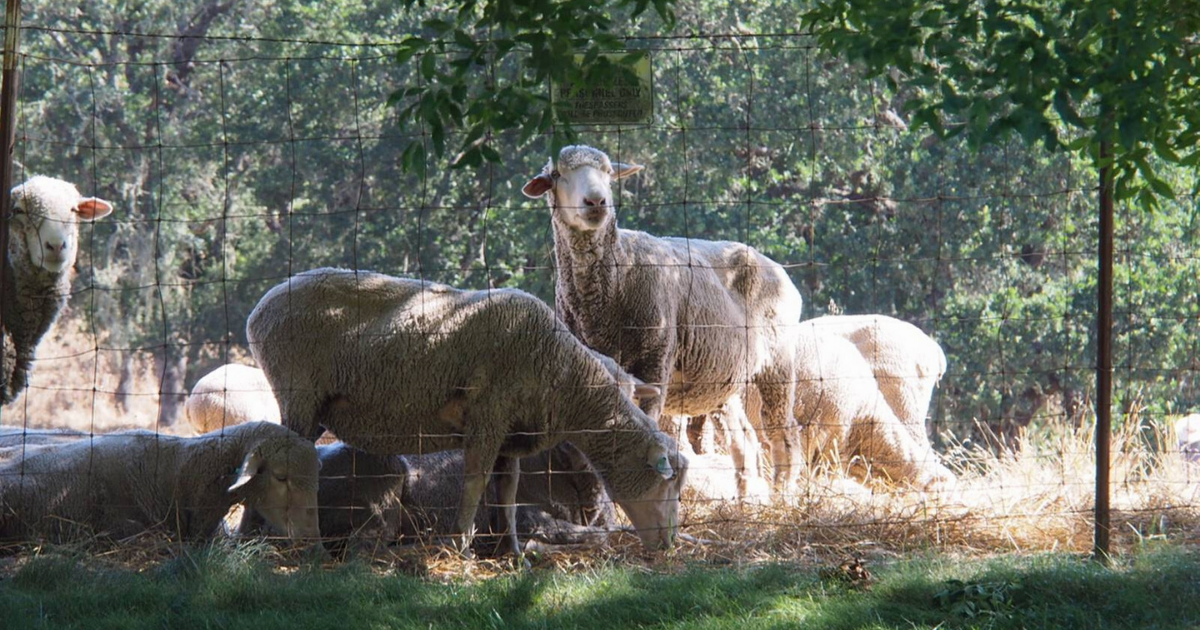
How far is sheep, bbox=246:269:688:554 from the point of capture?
6.53 m

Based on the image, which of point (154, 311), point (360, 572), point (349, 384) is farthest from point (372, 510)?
point (154, 311)

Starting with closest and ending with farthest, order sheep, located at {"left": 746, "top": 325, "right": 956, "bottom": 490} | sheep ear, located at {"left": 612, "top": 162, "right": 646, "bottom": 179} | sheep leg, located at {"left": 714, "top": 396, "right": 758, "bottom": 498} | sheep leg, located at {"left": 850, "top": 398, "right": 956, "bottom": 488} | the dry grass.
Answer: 1. the dry grass
2. sheep ear, located at {"left": 612, "top": 162, "right": 646, "bottom": 179}
3. sheep leg, located at {"left": 714, "top": 396, "right": 758, "bottom": 498}
4. sheep, located at {"left": 746, "top": 325, "right": 956, "bottom": 490}
5. sheep leg, located at {"left": 850, "top": 398, "right": 956, "bottom": 488}

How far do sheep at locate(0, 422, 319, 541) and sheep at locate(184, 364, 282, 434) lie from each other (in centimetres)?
236

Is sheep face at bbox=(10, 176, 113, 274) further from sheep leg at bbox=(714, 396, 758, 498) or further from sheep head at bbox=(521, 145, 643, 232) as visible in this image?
sheep leg at bbox=(714, 396, 758, 498)

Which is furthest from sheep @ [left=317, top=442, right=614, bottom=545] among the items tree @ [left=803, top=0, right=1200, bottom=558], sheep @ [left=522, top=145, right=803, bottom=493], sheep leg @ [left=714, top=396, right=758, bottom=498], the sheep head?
tree @ [left=803, top=0, right=1200, bottom=558]

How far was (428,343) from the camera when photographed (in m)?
6.57

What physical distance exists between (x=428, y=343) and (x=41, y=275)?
2.64 meters

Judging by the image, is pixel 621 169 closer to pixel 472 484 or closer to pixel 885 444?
pixel 472 484

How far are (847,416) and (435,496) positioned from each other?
149 inches

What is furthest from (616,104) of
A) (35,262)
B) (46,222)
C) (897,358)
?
(897,358)

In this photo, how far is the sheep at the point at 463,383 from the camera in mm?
6531

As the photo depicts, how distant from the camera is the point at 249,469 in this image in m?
6.29

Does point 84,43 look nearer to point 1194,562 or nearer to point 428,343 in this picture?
point 428,343

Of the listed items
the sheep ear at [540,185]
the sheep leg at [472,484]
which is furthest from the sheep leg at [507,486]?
the sheep ear at [540,185]
